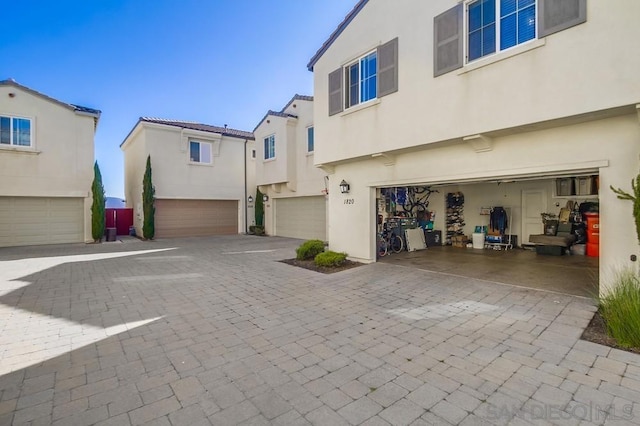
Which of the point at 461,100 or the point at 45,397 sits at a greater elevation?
the point at 461,100

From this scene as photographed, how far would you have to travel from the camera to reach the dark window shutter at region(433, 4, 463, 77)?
602 cm

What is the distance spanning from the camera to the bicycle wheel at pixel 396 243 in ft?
36.0

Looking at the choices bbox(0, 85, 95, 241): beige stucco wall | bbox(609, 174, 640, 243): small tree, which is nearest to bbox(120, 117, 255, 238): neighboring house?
bbox(0, 85, 95, 241): beige stucco wall

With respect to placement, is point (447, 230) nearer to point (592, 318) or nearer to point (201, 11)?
point (592, 318)

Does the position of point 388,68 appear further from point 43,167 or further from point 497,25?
point 43,167

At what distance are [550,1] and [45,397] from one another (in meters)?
8.24

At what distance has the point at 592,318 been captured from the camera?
4.35 m

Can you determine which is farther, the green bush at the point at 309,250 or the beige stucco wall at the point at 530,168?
the green bush at the point at 309,250

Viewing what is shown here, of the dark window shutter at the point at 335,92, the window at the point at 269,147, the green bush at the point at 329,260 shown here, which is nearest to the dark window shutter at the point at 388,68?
the dark window shutter at the point at 335,92

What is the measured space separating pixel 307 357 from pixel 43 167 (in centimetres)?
1592

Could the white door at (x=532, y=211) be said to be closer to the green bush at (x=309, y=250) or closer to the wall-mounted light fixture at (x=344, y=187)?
the wall-mounted light fixture at (x=344, y=187)

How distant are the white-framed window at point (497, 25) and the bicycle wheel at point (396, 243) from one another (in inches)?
255

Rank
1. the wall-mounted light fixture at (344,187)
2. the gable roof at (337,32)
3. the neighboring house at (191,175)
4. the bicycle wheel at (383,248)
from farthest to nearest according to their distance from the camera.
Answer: the neighboring house at (191,175) < the bicycle wheel at (383,248) < the wall-mounted light fixture at (344,187) < the gable roof at (337,32)

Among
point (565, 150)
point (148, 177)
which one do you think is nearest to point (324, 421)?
point (565, 150)
